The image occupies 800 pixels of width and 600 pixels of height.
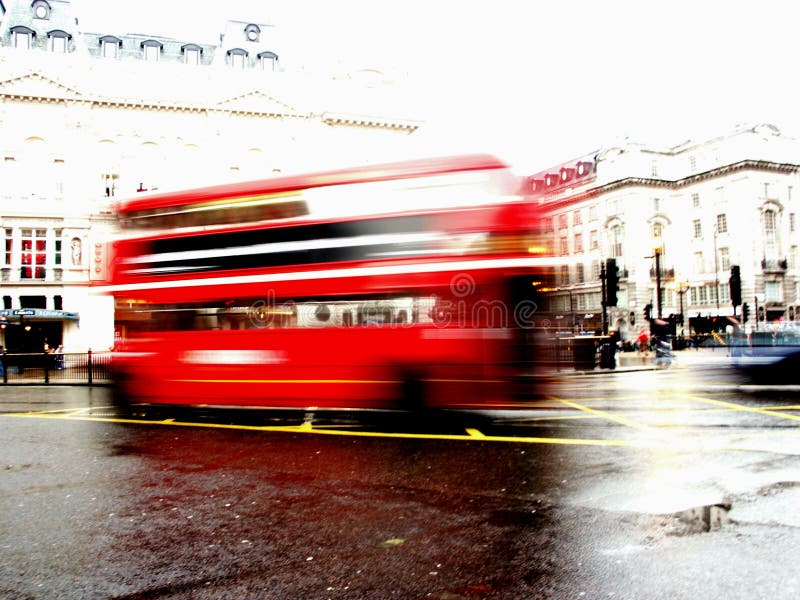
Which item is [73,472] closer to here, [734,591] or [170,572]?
[170,572]

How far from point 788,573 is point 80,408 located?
12.8 meters

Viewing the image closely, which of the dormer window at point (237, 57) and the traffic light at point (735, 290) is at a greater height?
the dormer window at point (237, 57)

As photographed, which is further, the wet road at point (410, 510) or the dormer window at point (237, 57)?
the dormer window at point (237, 57)

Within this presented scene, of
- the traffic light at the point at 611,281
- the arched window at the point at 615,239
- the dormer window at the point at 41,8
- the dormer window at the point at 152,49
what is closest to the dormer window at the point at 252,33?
the dormer window at the point at 152,49

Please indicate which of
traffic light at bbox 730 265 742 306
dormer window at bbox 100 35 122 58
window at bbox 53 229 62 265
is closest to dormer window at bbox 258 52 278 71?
dormer window at bbox 100 35 122 58

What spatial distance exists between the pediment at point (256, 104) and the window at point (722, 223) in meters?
42.8

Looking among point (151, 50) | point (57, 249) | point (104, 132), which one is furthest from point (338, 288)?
point (151, 50)

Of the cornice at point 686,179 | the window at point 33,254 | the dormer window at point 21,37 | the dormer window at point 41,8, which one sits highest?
the dormer window at point 41,8

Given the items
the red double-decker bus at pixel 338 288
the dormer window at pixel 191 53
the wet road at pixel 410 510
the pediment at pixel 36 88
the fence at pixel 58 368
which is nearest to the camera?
the wet road at pixel 410 510

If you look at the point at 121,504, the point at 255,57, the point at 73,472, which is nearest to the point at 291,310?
the point at 73,472

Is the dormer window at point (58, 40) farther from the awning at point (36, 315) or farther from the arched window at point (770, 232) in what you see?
the arched window at point (770, 232)

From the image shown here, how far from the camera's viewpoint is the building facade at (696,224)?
2363 inches

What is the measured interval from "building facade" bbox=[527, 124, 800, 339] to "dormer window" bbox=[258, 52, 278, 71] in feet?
94.7

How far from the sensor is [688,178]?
2559 inches
